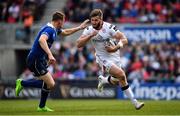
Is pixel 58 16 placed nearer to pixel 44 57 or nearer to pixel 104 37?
pixel 44 57

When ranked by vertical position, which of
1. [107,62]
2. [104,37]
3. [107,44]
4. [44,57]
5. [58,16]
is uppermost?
[58,16]

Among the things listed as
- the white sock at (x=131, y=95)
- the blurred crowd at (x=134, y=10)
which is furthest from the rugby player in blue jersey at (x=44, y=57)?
the blurred crowd at (x=134, y=10)

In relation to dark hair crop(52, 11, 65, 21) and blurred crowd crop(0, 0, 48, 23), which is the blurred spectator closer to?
blurred crowd crop(0, 0, 48, 23)

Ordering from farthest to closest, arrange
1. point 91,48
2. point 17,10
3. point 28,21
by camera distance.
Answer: point 17,10
point 28,21
point 91,48

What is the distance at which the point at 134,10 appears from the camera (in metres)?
33.0

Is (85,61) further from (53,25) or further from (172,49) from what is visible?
(53,25)

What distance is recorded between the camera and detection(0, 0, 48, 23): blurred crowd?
3538 centimetres

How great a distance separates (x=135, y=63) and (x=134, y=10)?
150 inches

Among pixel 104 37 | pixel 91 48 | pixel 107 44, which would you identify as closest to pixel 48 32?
pixel 104 37

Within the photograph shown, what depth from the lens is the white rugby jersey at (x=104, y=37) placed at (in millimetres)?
18422

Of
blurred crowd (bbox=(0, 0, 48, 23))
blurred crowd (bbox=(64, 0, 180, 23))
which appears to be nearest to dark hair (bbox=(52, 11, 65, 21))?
blurred crowd (bbox=(64, 0, 180, 23))

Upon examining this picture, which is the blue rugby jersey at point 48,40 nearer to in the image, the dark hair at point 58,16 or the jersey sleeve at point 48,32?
the jersey sleeve at point 48,32

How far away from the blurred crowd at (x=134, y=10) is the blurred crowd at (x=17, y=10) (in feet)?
8.26

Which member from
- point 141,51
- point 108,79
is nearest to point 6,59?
point 141,51
